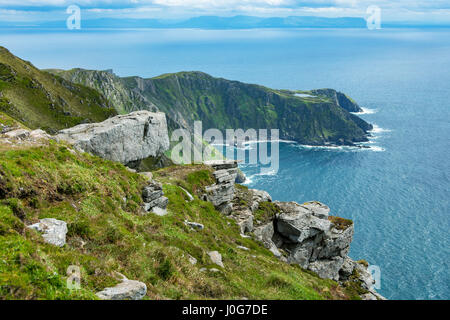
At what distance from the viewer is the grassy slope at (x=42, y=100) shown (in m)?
97.3

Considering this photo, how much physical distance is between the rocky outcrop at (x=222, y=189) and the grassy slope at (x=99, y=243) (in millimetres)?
10290

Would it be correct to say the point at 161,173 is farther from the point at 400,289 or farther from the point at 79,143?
the point at 400,289

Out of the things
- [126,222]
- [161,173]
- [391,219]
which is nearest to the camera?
[126,222]

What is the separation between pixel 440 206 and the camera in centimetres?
12169

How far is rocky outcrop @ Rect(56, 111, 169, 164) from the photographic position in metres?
38.2

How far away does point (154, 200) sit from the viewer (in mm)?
27438

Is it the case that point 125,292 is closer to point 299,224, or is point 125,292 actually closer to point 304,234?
point 299,224

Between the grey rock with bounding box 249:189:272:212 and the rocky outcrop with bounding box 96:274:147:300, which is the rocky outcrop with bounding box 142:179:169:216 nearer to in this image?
the rocky outcrop with bounding box 96:274:147:300

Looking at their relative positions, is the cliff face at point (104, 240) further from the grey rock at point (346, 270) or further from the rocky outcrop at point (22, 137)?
the grey rock at point (346, 270)

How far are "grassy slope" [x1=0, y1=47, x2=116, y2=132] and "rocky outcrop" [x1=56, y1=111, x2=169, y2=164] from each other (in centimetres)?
5476

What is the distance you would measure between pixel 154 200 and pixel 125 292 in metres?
15.1

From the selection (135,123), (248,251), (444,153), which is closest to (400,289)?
(248,251)

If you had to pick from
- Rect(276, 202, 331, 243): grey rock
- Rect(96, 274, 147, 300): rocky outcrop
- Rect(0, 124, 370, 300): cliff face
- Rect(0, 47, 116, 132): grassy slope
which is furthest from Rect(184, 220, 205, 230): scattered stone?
Rect(0, 47, 116, 132): grassy slope

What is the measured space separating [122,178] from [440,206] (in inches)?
5171
